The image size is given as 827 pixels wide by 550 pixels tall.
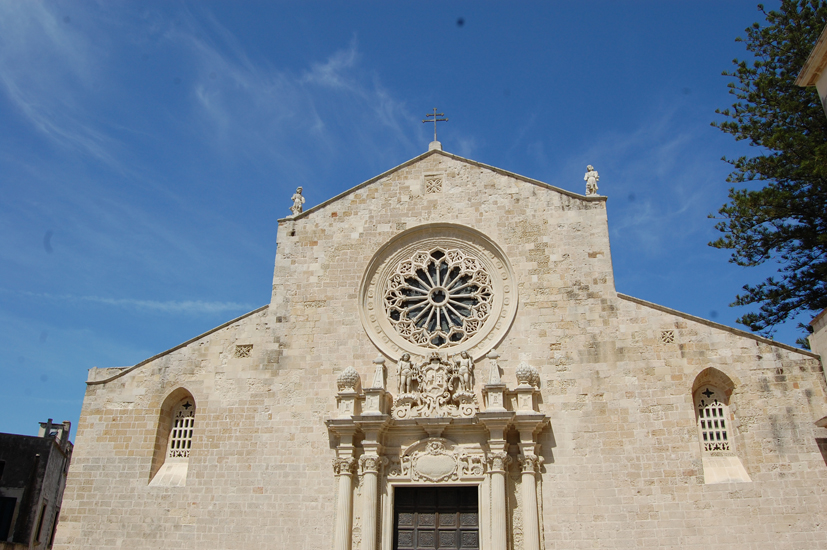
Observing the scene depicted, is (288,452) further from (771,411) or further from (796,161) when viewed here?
(796,161)

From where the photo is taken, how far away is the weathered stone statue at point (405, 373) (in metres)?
12.8

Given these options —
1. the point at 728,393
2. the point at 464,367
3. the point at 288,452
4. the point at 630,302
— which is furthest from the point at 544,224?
the point at 288,452

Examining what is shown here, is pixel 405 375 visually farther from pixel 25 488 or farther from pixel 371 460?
pixel 25 488

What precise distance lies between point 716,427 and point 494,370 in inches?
156

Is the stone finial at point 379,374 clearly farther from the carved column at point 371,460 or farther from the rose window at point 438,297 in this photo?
the rose window at point 438,297

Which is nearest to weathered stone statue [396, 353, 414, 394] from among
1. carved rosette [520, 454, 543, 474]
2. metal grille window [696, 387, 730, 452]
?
carved rosette [520, 454, 543, 474]

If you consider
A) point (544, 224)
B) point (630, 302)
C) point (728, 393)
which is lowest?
point (728, 393)

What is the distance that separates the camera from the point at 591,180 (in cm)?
1422

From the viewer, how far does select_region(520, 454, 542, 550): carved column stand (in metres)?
11.3

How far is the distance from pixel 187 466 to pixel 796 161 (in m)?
14.1

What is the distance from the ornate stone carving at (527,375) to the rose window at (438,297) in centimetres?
144

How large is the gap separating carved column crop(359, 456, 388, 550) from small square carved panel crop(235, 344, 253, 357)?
3.30m

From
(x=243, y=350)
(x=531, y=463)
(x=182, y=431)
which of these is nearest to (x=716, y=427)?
(x=531, y=463)

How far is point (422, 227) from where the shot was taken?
14.5 metres
